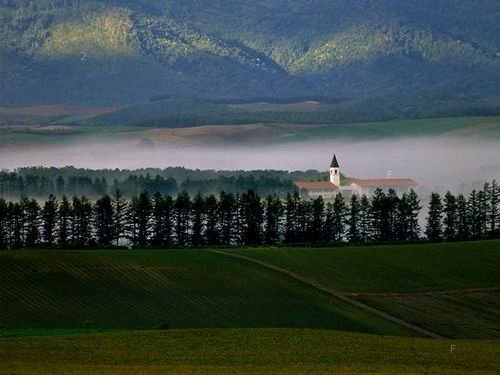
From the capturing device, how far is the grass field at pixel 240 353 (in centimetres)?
6212

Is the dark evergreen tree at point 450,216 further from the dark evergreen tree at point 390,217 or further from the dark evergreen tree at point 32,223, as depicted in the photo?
the dark evergreen tree at point 32,223

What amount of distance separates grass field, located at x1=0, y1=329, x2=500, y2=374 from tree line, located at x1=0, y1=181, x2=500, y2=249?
60.8 metres

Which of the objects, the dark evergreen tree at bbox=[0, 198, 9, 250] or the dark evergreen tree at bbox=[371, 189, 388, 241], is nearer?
the dark evergreen tree at bbox=[0, 198, 9, 250]

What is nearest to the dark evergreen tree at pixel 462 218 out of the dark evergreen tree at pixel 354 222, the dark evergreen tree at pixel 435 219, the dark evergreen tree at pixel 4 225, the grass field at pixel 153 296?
the dark evergreen tree at pixel 435 219

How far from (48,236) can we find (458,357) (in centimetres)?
7362

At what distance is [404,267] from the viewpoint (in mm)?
112312

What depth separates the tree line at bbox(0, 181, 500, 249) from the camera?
137375 mm

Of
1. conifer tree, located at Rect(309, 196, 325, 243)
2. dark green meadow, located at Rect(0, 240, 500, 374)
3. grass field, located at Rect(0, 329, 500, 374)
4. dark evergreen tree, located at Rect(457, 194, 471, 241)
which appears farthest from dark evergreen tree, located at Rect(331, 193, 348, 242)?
grass field, located at Rect(0, 329, 500, 374)

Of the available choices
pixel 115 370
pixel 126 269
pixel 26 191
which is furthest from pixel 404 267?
pixel 26 191

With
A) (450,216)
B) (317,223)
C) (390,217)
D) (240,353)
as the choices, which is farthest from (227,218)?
(240,353)

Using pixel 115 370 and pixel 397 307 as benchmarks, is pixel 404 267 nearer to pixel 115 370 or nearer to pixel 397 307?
pixel 397 307

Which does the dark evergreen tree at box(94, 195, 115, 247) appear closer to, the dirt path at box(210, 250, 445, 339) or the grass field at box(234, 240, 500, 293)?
the grass field at box(234, 240, 500, 293)

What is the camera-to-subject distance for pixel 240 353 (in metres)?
66.3

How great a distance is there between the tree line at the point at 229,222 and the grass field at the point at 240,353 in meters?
60.8
